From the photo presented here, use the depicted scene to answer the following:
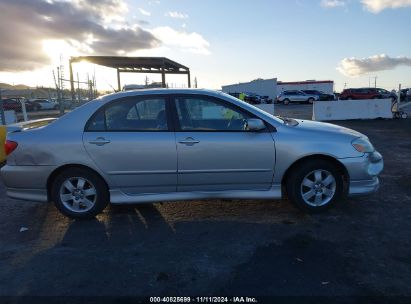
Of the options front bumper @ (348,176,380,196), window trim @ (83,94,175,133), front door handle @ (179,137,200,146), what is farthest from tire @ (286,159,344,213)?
Result: window trim @ (83,94,175,133)

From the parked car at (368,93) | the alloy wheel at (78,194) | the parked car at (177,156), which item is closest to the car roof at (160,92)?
the parked car at (177,156)

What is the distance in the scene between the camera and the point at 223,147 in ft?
15.0

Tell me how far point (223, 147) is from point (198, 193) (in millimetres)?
683

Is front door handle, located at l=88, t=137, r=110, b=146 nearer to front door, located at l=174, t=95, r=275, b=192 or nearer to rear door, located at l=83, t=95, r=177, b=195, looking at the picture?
rear door, located at l=83, t=95, r=177, b=195

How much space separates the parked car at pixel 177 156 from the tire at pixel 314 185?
1 cm

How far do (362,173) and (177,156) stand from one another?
7.75ft

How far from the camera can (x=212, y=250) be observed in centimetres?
388

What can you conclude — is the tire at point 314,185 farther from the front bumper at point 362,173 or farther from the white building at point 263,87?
the white building at point 263,87

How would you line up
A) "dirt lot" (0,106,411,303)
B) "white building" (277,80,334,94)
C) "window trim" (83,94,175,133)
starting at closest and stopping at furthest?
1. "dirt lot" (0,106,411,303)
2. "window trim" (83,94,175,133)
3. "white building" (277,80,334,94)

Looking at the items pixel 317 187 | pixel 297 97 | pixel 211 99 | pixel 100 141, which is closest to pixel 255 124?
pixel 211 99

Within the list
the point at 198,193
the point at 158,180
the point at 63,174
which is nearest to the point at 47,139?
the point at 63,174

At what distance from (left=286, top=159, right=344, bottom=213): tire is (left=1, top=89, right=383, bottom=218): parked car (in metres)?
0.01

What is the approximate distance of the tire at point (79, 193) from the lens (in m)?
4.70

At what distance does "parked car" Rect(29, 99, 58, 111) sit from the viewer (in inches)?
1626
